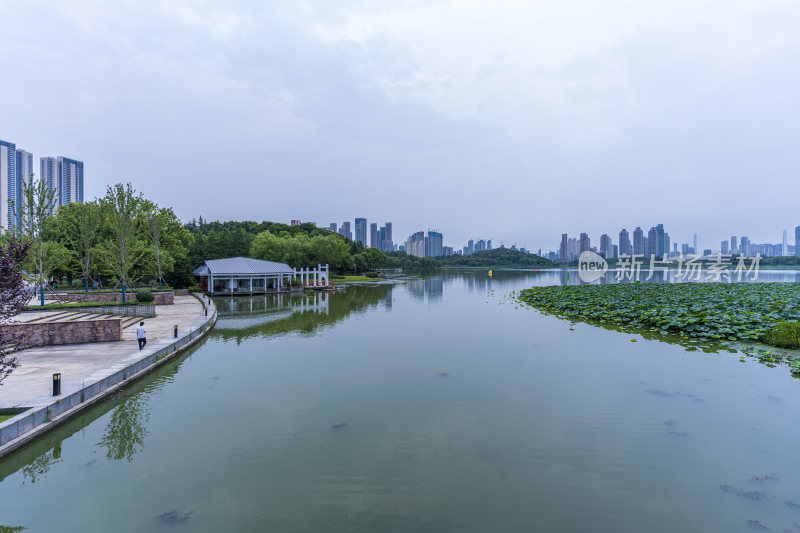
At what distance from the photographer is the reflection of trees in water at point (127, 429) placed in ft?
22.9

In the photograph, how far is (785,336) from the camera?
1434cm

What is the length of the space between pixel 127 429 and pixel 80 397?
1726mm

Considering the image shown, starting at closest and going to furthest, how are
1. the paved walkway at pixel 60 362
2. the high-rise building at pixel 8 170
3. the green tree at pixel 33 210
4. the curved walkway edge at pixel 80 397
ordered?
the curved walkway edge at pixel 80 397 → the paved walkway at pixel 60 362 → the green tree at pixel 33 210 → the high-rise building at pixel 8 170

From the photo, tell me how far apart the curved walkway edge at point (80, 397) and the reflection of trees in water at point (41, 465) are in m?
0.45

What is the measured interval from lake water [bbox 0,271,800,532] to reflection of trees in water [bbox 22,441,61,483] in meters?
0.04

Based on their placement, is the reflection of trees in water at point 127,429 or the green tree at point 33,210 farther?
the green tree at point 33,210

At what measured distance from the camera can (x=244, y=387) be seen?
10.4m

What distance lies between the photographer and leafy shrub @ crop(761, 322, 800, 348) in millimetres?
14148

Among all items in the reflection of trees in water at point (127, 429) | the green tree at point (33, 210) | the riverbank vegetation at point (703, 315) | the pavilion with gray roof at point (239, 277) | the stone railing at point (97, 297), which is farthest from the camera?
the pavilion with gray roof at point (239, 277)

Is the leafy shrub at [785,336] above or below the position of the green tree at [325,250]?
below

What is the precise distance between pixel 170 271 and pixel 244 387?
3666 centimetres

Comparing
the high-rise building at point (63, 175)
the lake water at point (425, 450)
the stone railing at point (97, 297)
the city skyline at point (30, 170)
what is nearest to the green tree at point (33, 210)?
the stone railing at point (97, 297)

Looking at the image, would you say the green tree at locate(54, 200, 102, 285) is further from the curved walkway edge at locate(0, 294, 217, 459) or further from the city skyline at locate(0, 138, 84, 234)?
the curved walkway edge at locate(0, 294, 217, 459)

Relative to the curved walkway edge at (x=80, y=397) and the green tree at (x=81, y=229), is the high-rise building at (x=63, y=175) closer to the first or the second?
the green tree at (x=81, y=229)
